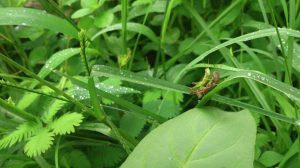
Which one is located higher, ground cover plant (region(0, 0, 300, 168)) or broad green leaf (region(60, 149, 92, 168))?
ground cover plant (region(0, 0, 300, 168))

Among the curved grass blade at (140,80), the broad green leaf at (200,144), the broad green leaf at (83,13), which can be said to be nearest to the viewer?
the broad green leaf at (200,144)

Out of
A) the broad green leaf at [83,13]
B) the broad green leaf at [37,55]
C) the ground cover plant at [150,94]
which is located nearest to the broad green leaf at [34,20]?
the ground cover plant at [150,94]

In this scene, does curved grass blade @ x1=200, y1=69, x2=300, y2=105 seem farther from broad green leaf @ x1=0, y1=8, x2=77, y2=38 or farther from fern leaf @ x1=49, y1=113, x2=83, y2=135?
broad green leaf @ x1=0, y1=8, x2=77, y2=38

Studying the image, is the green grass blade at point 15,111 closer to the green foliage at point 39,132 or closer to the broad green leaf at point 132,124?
the green foliage at point 39,132

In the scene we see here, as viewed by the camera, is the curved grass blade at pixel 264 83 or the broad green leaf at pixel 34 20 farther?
the broad green leaf at pixel 34 20

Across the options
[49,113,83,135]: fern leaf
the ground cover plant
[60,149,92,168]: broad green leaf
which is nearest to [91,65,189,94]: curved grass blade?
the ground cover plant

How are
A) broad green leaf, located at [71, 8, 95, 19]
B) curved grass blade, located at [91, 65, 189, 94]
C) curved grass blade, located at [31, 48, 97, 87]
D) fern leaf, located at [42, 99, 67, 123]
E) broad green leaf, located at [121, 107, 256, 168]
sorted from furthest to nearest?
broad green leaf, located at [71, 8, 95, 19] < curved grass blade, located at [31, 48, 97, 87] < fern leaf, located at [42, 99, 67, 123] < curved grass blade, located at [91, 65, 189, 94] < broad green leaf, located at [121, 107, 256, 168]

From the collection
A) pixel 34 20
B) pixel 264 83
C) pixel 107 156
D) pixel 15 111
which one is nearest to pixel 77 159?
pixel 107 156
